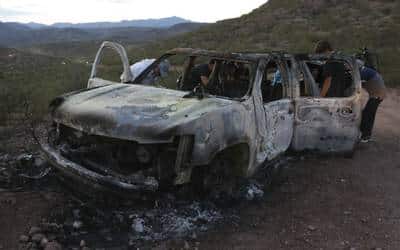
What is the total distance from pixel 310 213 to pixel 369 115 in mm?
3411

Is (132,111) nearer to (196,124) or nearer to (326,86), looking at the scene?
(196,124)

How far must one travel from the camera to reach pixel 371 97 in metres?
8.16

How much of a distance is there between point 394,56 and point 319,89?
13.7 meters

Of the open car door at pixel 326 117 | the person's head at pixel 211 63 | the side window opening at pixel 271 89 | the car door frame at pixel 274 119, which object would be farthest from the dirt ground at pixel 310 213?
the person's head at pixel 211 63

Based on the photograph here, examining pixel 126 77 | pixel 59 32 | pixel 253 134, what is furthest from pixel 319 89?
pixel 59 32

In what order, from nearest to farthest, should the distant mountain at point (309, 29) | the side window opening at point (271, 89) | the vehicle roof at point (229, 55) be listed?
the vehicle roof at point (229, 55) → the side window opening at point (271, 89) → the distant mountain at point (309, 29)

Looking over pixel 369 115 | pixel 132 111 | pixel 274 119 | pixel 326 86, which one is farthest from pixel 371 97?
pixel 132 111

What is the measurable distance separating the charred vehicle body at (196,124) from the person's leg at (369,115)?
1.42 m

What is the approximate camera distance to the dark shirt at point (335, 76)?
6.92 meters

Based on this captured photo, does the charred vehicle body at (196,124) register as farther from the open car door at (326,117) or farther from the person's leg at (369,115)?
the person's leg at (369,115)

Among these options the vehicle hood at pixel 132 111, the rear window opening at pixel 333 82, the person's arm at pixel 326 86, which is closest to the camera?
the vehicle hood at pixel 132 111

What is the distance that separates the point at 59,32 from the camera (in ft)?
463

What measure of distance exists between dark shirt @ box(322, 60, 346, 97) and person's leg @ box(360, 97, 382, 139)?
54.4 inches

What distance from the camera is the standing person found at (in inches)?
320
